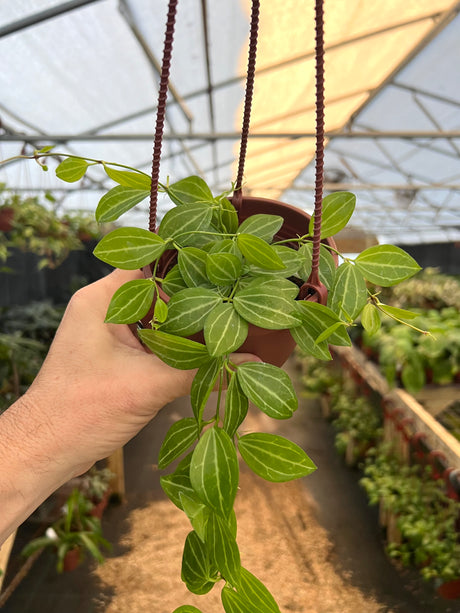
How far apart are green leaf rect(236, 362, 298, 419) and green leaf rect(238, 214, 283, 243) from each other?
13 cm

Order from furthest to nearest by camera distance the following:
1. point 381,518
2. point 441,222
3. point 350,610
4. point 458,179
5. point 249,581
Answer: point 441,222 → point 458,179 → point 381,518 → point 350,610 → point 249,581

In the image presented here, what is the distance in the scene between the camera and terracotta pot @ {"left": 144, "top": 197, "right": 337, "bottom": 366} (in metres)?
0.41

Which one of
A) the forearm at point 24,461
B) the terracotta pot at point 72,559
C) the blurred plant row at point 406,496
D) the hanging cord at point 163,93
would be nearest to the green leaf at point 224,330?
the hanging cord at point 163,93

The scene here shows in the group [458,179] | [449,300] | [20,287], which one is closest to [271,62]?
[449,300]

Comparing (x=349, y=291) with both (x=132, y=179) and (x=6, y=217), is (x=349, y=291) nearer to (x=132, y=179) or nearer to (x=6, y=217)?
(x=132, y=179)

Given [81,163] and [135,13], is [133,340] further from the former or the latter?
[135,13]

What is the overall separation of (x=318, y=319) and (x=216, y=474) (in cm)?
14

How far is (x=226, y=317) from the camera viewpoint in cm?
35

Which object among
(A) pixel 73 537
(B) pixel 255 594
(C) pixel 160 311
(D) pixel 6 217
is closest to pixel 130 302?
(C) pixel 160 311

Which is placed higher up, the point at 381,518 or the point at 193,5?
the point at 193,5

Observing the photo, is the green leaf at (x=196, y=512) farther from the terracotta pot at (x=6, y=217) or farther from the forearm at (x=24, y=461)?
the terracotta pot at (x=6, y=217)

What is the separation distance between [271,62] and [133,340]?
8.26 ft

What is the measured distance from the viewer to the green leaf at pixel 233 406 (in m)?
0.36

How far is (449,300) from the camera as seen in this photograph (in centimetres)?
272
